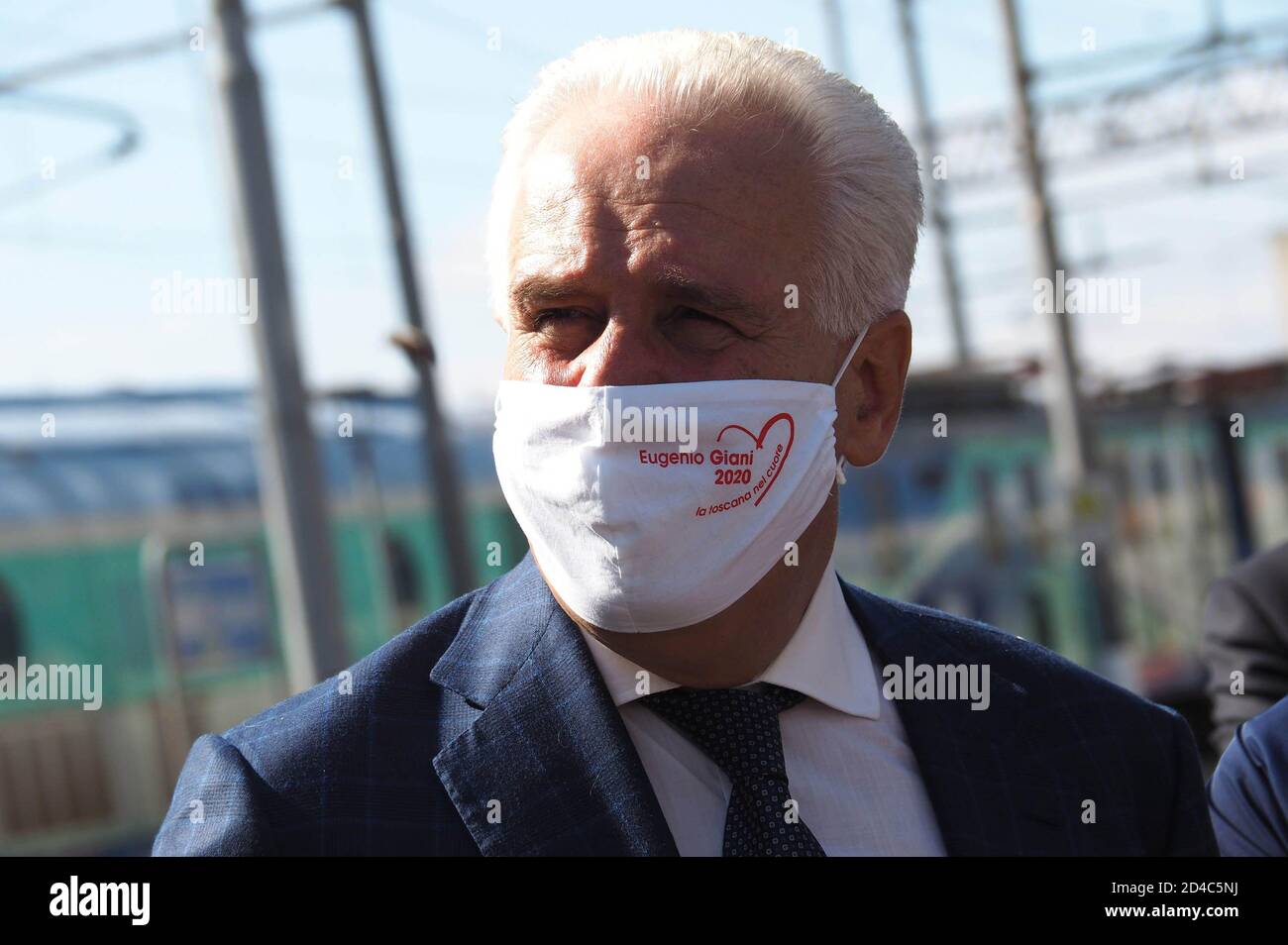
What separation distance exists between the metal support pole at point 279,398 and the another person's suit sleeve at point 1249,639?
10.0ft

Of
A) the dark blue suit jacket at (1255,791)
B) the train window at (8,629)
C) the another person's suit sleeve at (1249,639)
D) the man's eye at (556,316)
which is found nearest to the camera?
the man's eye at (556,316)

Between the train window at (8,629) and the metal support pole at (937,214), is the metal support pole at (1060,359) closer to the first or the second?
the metal support pole at (937,214)

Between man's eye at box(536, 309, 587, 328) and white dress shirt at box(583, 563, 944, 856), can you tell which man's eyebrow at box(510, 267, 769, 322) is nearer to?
man's eye at box(536, 309, 587, 328)

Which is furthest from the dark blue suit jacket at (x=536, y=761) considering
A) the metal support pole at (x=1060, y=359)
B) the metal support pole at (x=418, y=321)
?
the metal support pole at (x=1060, y=359)

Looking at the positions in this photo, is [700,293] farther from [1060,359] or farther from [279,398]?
[1060,359]

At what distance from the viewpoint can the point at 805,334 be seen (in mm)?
2023

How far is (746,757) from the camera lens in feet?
6.16

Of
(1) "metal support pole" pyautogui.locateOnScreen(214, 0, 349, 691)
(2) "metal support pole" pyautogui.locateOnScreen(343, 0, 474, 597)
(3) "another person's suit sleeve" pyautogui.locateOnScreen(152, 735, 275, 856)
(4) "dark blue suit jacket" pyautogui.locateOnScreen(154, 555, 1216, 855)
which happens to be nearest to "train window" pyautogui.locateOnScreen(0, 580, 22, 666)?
(2) "metal support pole" pyautogui.locateOnScreen(343, 0, 474, 597)

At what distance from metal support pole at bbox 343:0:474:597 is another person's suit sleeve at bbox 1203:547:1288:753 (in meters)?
Result: 4.02

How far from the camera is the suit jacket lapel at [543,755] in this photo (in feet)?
5.79

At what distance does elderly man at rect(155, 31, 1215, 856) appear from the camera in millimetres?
1795

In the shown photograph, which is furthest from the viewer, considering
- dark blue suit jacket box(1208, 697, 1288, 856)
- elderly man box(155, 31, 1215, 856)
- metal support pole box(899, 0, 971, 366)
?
metal support pole box(899, 0, 971, 366)
